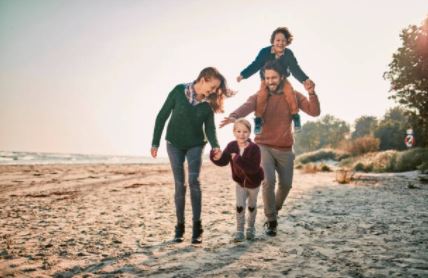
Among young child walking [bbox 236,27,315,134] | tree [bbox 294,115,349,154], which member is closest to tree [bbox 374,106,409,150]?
young child walking [bbox 236,27,315,134]

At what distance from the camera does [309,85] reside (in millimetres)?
4957

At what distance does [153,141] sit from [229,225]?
1.84 meters

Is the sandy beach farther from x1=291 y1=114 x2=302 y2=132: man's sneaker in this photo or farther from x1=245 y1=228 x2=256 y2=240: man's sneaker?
x1=291 y1=114 x2=302 y2=132: man's sneaker

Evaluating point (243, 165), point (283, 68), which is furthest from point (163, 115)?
point (283, 68)

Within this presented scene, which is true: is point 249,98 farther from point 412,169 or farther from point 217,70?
point 412,169

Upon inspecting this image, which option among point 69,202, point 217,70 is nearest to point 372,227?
point 217,70

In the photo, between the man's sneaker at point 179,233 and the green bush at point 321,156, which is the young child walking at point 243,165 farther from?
the green bush at point 321,156

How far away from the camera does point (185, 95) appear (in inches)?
184

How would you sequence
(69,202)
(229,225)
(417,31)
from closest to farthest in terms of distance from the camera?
(229,225) → (69,202) → (417,31)

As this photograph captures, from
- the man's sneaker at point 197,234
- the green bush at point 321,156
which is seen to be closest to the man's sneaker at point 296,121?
the man's sneaker at point 197,234

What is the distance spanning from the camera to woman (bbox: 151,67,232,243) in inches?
180

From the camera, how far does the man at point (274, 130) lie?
16.0 feet

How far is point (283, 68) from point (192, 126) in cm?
161

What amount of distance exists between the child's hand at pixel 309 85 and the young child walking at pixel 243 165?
106 centimetres
